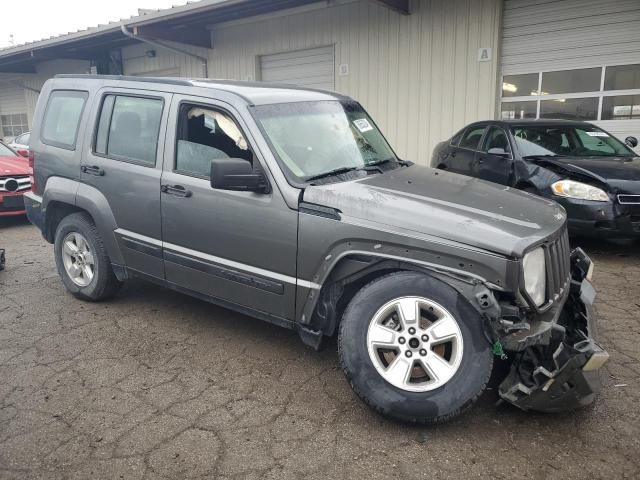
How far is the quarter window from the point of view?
349 centimetres

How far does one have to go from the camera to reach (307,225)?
10.2ft

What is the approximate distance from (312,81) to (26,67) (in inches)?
516

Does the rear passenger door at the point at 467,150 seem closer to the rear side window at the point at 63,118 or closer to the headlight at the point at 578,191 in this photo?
the headlight at the point at 578,191

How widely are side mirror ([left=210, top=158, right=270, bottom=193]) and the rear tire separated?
179 centimetres

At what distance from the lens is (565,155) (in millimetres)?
6508

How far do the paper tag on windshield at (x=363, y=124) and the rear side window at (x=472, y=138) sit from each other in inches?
149

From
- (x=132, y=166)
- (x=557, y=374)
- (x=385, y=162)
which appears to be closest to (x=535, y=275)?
(x=557, y=374)

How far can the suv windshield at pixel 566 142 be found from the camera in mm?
6629

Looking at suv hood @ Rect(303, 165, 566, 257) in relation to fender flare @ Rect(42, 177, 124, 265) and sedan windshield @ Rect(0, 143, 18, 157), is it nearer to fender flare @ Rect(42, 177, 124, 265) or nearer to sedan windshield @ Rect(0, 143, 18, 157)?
fender flare @ Rect(42, 177, 124, 265)

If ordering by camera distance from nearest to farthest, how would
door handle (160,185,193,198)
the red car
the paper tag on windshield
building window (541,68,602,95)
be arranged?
door handle (160,185,193,198), the paper tag on windshield, the red car, building window (541,68,602,95)

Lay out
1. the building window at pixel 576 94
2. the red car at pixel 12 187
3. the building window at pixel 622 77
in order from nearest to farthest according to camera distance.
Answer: the red car at pixel 12 187 < the building window at pixel 622 77 < the building window at pixel 576 94

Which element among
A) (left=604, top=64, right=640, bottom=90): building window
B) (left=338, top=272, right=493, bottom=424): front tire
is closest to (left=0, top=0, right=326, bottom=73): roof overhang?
(left=604, top=64, right=640, bottom=90): building window

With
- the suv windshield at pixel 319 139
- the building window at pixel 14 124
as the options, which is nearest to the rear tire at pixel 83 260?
the suv windshield at pixel 319 139

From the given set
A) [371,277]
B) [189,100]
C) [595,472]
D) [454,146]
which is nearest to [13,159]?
[189,100]
